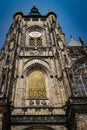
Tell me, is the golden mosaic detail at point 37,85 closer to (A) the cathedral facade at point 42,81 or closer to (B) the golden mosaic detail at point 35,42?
(A) the cathedral facade at point 42,81

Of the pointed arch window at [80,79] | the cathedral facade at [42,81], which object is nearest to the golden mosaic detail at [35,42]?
the cathedral facade at [42,81]

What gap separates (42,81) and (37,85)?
66cm

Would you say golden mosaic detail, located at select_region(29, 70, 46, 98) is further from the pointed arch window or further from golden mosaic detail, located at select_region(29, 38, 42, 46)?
golden mosaic detail, located at select_region(29, 38, 42, 46)

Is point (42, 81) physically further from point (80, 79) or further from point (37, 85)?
point (80, 79)

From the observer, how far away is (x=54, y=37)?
76.2 feet

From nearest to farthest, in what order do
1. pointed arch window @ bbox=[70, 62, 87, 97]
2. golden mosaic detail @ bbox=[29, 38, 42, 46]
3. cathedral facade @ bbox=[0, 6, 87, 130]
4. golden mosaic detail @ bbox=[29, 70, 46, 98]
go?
cathedral facade @ bbox=[0, 6, 87, 130] → pointed arch window @ bbox=[70, 62, 87, 97] → golden mosaic detail @ bbox=[29, 70, 46, 98] → golden mosaic detail @ bbox=[29, 38, 42, 46]

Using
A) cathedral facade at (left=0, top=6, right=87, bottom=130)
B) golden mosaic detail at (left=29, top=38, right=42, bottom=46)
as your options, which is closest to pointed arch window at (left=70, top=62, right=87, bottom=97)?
cathedral facade at (left=0, top=6, right=87, bottom=130)

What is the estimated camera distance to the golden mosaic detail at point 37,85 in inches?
668

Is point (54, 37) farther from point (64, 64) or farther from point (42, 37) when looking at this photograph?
point (64, 64)

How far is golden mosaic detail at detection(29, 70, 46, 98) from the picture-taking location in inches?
668

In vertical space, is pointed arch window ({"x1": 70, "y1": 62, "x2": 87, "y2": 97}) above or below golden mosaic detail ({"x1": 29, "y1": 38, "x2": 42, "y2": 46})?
below

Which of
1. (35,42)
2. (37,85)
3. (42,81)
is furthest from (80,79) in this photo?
(35,42)

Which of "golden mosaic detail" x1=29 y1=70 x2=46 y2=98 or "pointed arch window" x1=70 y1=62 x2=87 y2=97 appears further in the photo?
"golden mosaic detail" x1=29 y1=70 x2=46 y2=98

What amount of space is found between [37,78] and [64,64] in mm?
2629
